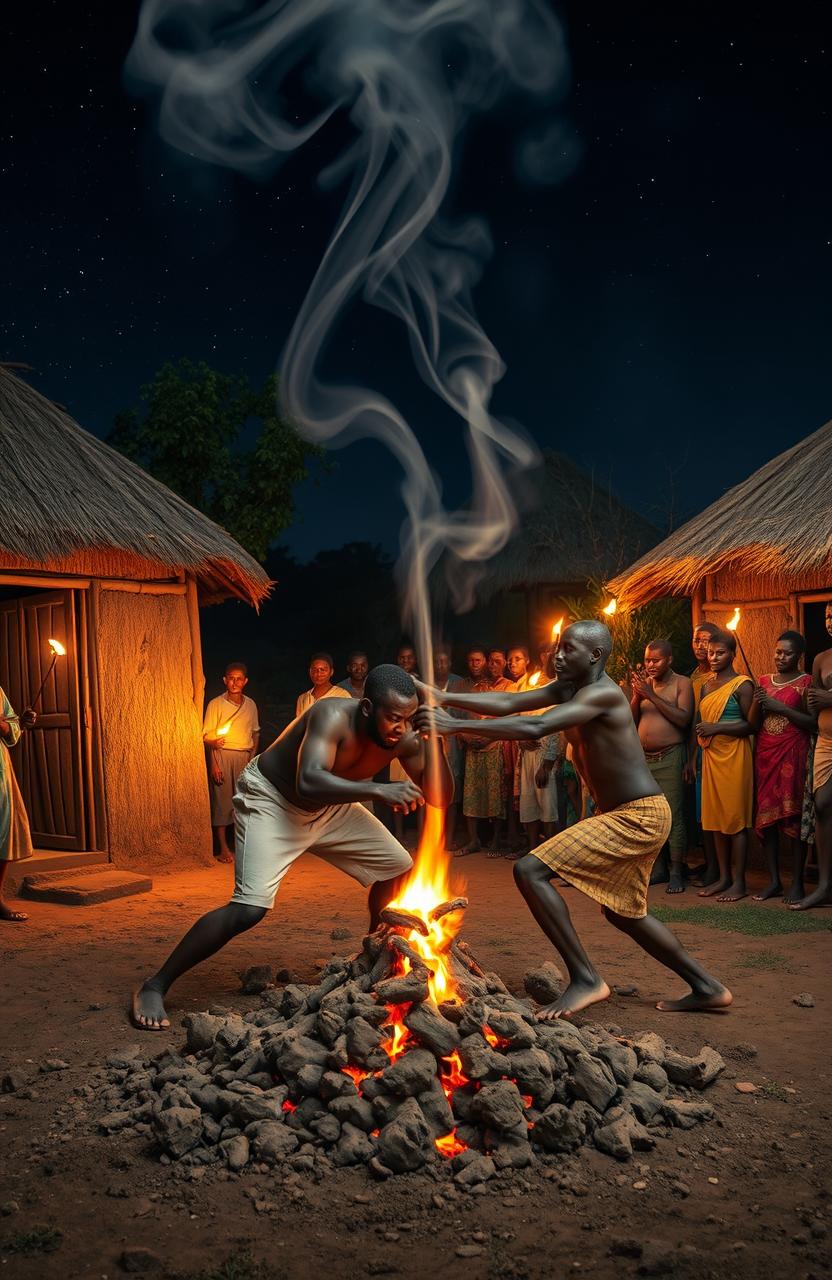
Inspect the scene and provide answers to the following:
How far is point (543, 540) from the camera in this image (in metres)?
17.0

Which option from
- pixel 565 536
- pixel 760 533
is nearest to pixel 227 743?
pixel 760 533

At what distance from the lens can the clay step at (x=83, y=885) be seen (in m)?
8.04

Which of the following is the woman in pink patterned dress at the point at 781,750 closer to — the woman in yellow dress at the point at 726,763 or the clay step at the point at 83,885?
the woman in yellow dress at the point at 726,763

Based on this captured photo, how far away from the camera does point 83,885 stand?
829cm

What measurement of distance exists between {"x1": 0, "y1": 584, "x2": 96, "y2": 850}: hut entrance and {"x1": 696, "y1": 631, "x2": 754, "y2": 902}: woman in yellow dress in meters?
5.40

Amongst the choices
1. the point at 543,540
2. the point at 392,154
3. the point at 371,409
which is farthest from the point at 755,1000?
the point at 543,540

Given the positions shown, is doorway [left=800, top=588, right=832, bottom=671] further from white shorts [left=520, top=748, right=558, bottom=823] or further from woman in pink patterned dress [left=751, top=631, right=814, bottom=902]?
white shorts [left=520, top=748, right=558, bottom=823]

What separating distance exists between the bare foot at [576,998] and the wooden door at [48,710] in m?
5.96

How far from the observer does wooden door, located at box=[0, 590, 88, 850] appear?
944 centimetres

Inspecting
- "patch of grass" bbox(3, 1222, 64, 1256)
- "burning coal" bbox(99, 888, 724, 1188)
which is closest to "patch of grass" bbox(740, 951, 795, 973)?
"burning coal" bbox(99, 888, 724, 1188)

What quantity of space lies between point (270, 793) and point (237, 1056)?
122 cm

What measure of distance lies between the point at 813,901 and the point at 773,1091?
367cm

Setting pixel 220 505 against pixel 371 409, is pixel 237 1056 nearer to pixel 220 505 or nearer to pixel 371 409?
pixel 371 409

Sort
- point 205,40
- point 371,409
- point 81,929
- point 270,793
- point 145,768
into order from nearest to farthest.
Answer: point 270,793, point 371,409, point 81,929, point 205,40, point 145,768
